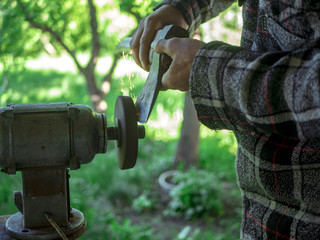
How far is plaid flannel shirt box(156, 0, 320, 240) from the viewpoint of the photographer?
3.01 feet

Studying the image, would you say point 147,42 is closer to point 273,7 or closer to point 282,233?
point 273,7

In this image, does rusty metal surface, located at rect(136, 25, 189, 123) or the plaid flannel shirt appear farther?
rusty metal surface, located at rect(136, 25, 189, 123)

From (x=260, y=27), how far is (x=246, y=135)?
0.31 metres

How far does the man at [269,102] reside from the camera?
920mm

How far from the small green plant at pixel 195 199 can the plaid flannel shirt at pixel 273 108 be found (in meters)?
3.66

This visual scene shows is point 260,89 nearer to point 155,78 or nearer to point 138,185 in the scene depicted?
point 155,78

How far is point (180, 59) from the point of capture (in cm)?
111

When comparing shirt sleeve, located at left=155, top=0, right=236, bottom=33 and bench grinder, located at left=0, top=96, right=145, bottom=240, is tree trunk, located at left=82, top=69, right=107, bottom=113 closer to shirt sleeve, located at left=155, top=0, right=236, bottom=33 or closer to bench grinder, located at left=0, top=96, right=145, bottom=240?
shirt sleeve, located at left=155, top=0, right=236, bottom=33

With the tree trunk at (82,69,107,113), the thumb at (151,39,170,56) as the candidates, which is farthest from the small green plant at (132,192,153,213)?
the thumb at (151,39,170,56)

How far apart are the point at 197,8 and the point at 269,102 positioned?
2.40ft

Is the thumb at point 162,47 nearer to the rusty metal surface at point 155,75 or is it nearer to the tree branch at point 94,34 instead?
the rusty metal surface at point 155,75

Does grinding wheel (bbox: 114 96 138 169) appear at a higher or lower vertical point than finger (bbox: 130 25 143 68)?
lower

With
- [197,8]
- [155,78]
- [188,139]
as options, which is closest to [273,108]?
[155,78]

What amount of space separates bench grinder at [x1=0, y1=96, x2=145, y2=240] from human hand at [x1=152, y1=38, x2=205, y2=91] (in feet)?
0.56
